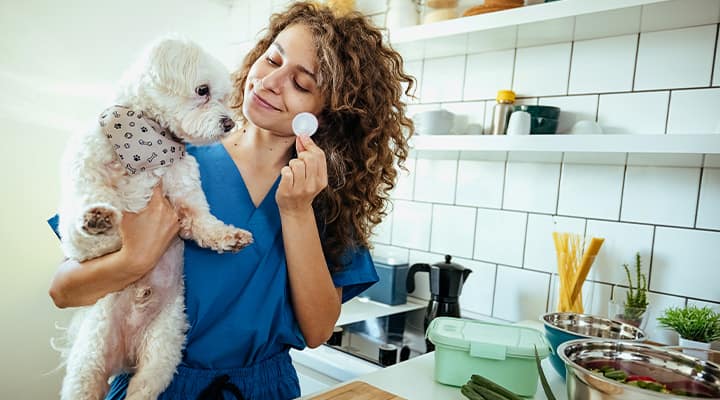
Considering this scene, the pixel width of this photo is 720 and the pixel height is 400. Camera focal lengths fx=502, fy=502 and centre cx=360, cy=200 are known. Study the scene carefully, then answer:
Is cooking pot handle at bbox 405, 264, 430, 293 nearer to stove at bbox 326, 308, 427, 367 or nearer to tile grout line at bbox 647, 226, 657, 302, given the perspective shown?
stove at bbox 326, 308, 427, 367

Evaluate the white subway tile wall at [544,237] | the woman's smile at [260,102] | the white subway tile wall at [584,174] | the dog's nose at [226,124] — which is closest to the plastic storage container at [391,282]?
the white subway tile wall at [584,174]

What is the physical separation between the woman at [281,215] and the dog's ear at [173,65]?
0.16m

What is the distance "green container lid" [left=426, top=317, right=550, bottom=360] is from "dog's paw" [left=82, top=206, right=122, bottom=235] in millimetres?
657

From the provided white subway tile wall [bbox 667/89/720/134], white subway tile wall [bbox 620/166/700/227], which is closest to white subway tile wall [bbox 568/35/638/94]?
white subway tile wall [bbox 667/89/720/134]

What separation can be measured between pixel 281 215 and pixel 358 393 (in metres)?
0.38

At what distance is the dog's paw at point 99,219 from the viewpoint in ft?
2.59

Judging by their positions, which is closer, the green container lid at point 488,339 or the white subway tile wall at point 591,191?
the green container lid at point 488,339

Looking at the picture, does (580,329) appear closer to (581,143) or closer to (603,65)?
(581,143)

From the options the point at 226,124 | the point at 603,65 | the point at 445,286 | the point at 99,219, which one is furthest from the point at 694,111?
the point at 99,219

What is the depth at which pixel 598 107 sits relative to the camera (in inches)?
58.4

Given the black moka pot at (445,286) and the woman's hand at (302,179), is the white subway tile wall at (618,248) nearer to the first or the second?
the black moka pot at (445,286)

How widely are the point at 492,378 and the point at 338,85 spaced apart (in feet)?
2.22

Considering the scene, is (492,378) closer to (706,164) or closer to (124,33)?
(706,164)

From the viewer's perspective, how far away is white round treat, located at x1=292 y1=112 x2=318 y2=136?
3.29ft
